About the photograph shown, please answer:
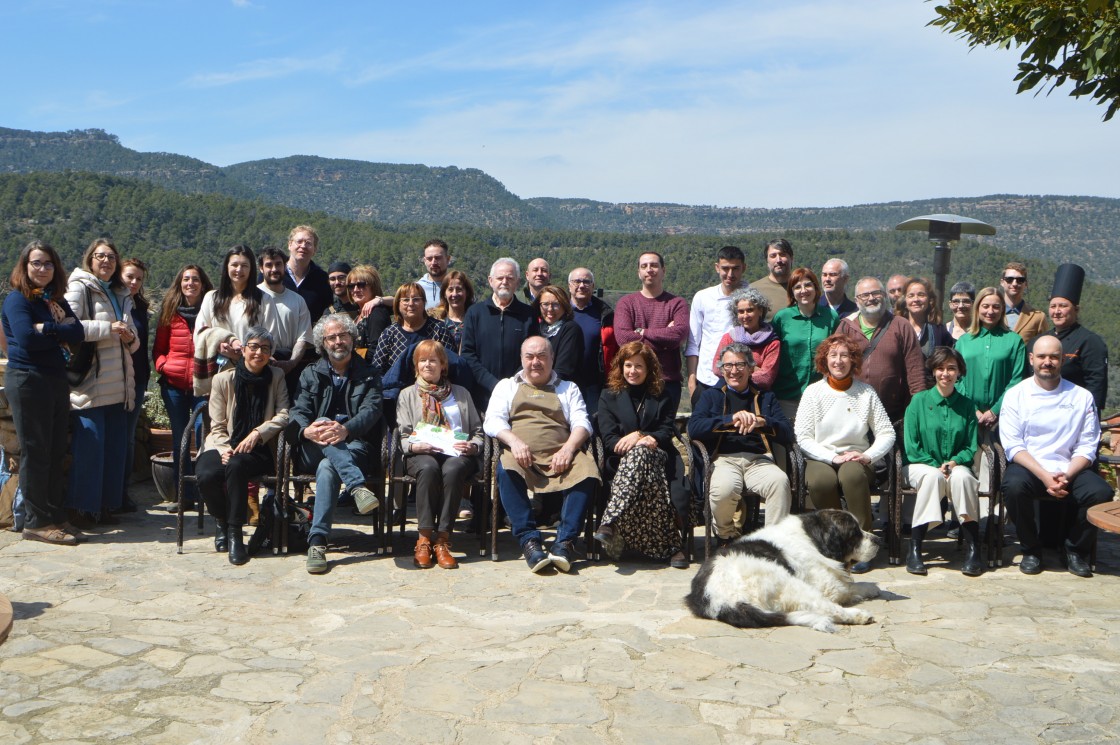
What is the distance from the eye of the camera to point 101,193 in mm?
35312

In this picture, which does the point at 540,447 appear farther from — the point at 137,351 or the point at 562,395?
the point at 137,351

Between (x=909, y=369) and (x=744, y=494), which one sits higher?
(x=909, y=369)

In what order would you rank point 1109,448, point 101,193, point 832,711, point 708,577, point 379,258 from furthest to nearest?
point 101,193, point 379,258, point 1109,448, point 708,577, point 832,711

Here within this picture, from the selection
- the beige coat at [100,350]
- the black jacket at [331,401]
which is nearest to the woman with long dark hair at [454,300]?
the black jacket at [331,401]

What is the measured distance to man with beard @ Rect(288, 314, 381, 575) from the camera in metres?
6.36

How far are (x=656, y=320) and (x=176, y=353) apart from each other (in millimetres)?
3413

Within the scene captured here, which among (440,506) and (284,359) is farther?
(284,359)

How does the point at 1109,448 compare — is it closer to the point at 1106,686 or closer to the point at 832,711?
the point at 1106,686

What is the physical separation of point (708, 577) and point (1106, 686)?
5.96ft

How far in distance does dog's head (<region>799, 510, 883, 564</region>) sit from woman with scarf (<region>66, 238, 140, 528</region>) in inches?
182

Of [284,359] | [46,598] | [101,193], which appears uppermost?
[101,193]

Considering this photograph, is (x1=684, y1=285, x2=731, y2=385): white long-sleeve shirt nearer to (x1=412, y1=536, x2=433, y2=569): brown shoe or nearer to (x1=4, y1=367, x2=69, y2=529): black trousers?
(x1=412, y1=536, x2=433, y2=569): brown shoe

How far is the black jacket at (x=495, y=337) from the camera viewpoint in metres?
7.08

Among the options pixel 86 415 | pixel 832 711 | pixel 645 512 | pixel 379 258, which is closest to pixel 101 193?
pixel 379 258
